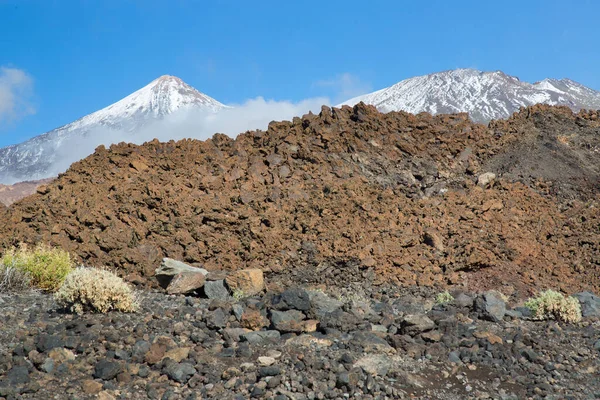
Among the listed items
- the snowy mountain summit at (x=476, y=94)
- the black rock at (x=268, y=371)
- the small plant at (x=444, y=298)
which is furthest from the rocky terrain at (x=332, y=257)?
the snowy mountain summit at (x=476, y=94)

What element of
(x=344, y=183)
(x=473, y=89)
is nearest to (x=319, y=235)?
(x=344, y=183)

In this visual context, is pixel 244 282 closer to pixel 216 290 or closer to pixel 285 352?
pixel 216 290

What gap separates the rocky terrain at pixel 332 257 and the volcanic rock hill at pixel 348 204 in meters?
0.04

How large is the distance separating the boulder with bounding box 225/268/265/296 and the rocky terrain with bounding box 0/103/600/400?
0.32 ft

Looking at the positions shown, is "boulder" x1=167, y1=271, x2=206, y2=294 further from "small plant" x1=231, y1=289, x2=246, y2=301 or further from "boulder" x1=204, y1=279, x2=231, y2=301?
"small plant" x1=231, y1=289, x2=246, y2=301

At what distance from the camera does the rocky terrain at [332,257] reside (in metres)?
5.16

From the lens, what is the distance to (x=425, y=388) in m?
5.17

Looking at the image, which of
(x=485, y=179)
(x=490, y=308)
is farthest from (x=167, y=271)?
(x=485, y=179)

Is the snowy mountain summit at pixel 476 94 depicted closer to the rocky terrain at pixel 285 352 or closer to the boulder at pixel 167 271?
the boulder at pixel 167 271

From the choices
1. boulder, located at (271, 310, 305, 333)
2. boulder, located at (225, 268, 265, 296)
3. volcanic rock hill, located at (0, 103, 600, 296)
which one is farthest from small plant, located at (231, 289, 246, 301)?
volcanic rock hill, located at (0, 103, 600, 296)

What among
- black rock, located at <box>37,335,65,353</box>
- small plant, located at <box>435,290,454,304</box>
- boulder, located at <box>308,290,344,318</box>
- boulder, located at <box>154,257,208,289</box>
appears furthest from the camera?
small plant, located at <box>435,290,454,304</box>

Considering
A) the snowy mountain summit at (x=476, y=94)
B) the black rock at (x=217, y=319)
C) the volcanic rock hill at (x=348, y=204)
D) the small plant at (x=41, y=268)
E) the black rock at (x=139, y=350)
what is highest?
the snowy mountain summit at (x=476, y=94)

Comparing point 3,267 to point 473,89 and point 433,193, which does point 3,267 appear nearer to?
point 433,193

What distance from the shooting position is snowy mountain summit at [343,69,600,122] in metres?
74.2
